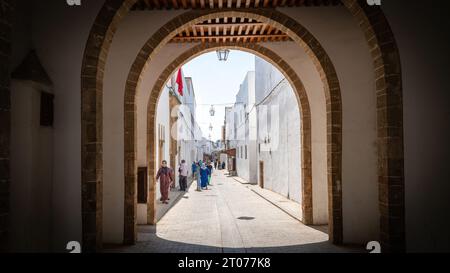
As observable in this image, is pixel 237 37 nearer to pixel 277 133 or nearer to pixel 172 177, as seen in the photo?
pixel 172 177

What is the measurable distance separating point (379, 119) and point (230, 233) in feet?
13.8

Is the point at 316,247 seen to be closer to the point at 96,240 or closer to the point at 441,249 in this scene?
the point at 441,249

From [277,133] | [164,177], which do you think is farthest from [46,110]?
[277,133]

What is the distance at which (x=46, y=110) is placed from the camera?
476 centimetres

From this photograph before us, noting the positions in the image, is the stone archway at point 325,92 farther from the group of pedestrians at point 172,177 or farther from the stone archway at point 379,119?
the group of pedestrians at point 172,177

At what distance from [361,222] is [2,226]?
5.62 meters

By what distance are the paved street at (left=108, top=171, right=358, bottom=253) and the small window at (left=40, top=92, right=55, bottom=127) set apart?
2.69 m

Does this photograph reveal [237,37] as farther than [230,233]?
Yes

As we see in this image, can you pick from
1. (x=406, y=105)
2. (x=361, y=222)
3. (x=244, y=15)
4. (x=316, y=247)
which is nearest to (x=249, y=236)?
(x=316, y=247)

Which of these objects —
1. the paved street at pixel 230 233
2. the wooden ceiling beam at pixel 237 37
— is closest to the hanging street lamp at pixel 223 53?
the wooden ceiling beam at pixel 237 37

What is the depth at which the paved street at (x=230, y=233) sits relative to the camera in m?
6.47

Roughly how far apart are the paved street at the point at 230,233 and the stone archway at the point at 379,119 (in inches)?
73.3

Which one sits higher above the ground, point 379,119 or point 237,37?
point 237,37

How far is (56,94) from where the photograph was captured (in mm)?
4910
